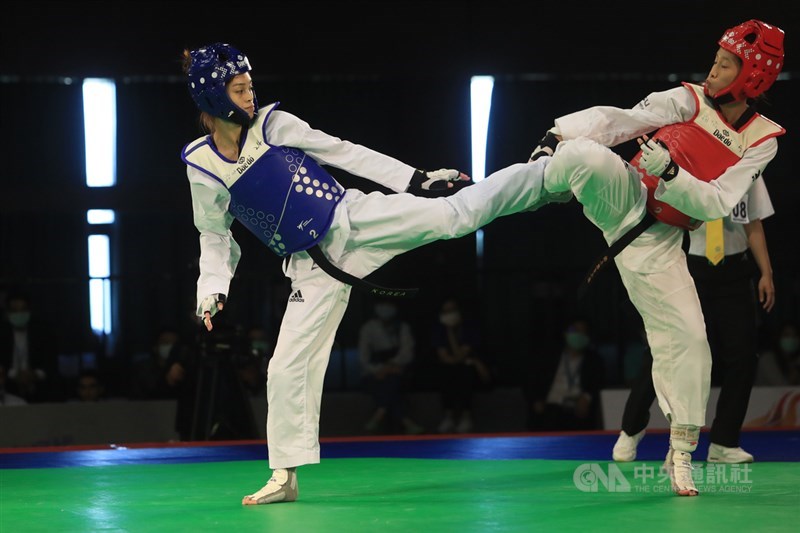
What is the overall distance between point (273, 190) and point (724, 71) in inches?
65.3

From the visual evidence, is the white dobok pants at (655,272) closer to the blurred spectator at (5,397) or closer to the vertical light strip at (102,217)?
the blurred spectator at (5,397)

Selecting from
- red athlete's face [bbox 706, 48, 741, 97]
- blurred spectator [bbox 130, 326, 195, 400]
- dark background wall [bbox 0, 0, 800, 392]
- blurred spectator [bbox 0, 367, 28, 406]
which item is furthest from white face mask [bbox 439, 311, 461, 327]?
red athlete's face [bbox 706, 48, 741, 97]

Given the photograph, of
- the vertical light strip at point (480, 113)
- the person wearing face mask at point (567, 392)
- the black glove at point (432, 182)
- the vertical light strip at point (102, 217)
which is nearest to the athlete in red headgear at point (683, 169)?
the black glove at point (432, 182)

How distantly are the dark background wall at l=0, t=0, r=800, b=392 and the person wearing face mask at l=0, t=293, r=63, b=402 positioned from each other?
601 millimetres

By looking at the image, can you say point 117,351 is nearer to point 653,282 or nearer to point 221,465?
point 221,465

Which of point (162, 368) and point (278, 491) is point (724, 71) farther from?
point (162, 368)

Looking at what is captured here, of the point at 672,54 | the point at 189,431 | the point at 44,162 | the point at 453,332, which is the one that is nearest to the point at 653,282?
the point at 189,431

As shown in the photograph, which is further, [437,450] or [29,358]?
[29,358]

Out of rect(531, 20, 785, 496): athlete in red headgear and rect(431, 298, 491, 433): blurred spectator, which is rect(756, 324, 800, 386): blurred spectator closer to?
rect(431, 298, 491, 433): blurred spectator

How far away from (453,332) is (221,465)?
388 centimetres

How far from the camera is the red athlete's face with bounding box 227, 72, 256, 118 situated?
12.9 feet

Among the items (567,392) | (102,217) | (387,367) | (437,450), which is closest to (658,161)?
(437,450)

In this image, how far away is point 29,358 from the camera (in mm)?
8336

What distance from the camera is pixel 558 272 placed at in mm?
9289
